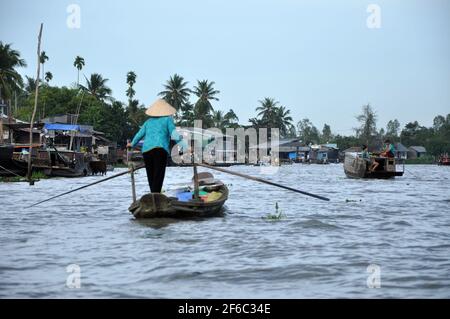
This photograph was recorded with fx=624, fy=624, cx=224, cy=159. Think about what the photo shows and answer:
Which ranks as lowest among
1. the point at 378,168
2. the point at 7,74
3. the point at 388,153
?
the point at 378,168

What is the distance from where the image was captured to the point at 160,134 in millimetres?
10422

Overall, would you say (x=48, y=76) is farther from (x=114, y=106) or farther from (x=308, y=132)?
(x=308, y=132)

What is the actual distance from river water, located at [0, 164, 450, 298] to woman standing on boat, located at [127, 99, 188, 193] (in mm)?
798

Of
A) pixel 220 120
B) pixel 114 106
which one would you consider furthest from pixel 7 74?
pixel 220 120

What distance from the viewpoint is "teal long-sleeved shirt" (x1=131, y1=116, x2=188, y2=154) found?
10375 millimetres

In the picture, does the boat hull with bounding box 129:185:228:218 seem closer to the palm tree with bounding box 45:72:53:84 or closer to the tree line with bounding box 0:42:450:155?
the tree line with bounding box 0:42:450:155

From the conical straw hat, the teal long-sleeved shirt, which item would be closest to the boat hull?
the teal long-sleeved shirt

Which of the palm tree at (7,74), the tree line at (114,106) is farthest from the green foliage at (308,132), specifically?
the palm tree at (7,74)

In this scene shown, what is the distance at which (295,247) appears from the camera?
8.06m

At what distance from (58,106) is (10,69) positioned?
63.1 feet

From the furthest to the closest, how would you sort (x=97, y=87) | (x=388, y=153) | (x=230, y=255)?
(x=97, y=87) → (x=388, y=153) → (x=230, y=255)

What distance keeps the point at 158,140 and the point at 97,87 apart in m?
55.8
